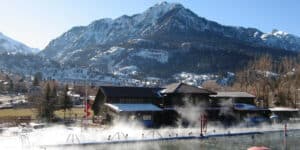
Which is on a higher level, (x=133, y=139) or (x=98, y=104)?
(x=98, y=104)

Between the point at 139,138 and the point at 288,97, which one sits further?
the point at 288,97

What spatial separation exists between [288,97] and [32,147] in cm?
6702

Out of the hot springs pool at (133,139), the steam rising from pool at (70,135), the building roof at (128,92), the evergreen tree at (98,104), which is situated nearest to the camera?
the steam rising from pool at (70,135)

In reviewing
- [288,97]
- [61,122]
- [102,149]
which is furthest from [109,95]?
[288,97]

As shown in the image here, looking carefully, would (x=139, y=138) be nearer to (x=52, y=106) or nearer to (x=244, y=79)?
(x=52, y=106)

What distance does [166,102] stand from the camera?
6178 cm

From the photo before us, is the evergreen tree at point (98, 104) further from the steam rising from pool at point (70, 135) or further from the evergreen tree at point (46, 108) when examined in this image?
the steam rising from pool at point (70, 135)

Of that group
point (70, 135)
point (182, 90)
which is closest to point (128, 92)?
point (182, 90)

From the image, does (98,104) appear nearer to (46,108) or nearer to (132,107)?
(132,107)

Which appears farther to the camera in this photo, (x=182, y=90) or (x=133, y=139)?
(x=182, y=90)

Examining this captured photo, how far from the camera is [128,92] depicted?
58.8 metres

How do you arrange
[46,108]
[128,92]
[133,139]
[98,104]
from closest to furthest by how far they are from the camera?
[133,139]
[46,108]
[128,92]
[98,104]

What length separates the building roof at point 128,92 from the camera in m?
57.7

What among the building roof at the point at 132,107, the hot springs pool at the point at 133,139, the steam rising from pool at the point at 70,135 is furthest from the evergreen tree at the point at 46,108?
the building roof at the point at 132,107
